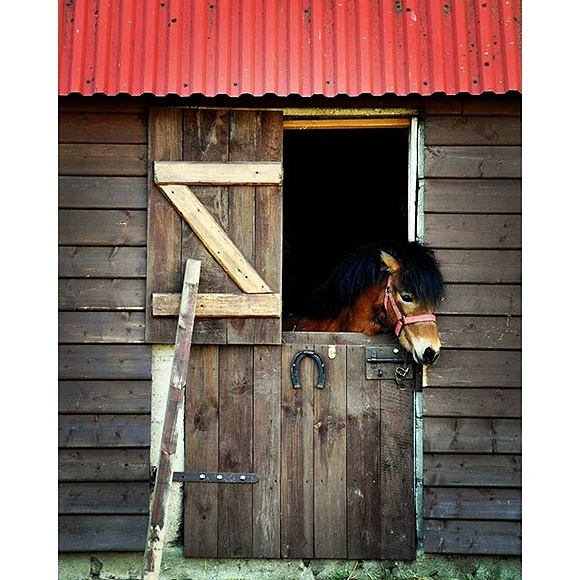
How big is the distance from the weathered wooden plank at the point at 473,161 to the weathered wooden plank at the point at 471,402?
4.24 feet

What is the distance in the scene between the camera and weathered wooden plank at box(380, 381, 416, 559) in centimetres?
574

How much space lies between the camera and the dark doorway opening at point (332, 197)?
885 cm

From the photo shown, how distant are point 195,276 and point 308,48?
1479 mm

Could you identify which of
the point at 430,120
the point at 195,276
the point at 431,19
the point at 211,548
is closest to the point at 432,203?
the point at 430,120

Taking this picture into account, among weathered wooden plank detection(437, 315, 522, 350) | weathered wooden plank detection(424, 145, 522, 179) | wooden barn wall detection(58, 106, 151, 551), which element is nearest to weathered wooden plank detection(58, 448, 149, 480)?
wooden barn wall detection(58, 106, 151, 551)

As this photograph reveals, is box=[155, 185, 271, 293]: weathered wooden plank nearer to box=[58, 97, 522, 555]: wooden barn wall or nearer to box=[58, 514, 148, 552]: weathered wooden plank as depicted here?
box=[58, 97, 522, 555]: wooden barn wall

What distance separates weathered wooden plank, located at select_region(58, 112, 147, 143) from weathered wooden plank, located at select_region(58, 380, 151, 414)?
1451 mm

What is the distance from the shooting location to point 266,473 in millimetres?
5723

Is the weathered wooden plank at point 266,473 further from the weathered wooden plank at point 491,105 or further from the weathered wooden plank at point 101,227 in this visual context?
the weathered wooden plank at point 491,105

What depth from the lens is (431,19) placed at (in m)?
5.57

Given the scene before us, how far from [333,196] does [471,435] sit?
4653 mm

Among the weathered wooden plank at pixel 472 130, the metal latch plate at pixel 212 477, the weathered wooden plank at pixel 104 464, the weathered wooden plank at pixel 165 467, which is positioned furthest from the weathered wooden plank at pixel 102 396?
the weathered wooden plank at pixel 472 130

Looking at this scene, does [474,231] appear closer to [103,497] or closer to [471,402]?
[471,402]
